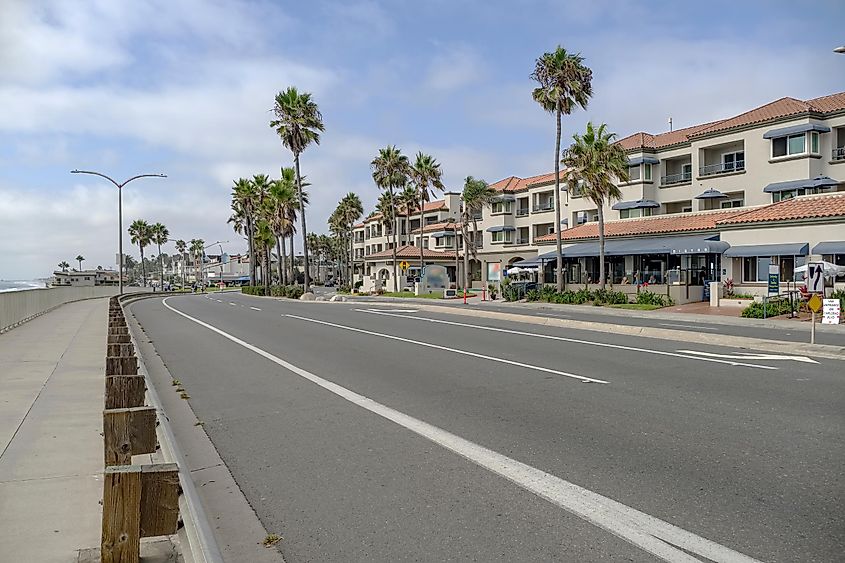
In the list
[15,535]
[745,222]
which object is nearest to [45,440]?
[15,535]

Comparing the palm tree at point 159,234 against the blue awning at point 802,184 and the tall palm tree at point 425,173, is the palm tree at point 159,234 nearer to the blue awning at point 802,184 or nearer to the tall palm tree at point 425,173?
the tall palm tree at point 425,173

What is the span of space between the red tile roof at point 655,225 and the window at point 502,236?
15965 millimetres

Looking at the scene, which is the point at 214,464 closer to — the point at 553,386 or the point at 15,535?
the point at 15,535

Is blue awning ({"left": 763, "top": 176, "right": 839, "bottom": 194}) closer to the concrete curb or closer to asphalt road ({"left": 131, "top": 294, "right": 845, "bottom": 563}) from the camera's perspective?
the concrete curb

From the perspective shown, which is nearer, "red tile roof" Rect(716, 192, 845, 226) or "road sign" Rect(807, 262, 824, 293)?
"road sign" Rect(807, 262, 824, 293)

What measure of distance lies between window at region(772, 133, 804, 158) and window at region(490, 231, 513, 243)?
99.0 feet

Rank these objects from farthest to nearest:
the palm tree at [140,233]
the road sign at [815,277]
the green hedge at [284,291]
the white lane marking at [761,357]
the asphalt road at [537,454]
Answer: the palm tree at [140,233], the green hedge at [284,291], the road sign at [815,277], the white lane marking at [761,357], the asphalt road at [537,454]

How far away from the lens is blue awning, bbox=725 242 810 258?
105 ft

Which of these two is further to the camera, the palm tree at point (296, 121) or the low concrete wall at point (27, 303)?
the palm tree at point (296, 121)

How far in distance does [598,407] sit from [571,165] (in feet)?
109

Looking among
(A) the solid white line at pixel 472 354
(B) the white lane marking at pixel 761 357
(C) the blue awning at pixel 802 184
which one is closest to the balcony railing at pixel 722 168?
(C) the blue awning at pixel 802 184

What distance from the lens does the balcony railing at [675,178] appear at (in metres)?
48.2

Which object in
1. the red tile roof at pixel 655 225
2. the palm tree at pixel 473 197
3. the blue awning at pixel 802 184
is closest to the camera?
the blue awning at pixel 802 184

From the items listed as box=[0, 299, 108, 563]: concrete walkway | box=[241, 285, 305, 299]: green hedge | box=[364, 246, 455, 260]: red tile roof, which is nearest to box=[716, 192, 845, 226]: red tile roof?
box=[0, 299, 108, 563]: concrete walkway
